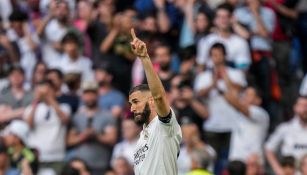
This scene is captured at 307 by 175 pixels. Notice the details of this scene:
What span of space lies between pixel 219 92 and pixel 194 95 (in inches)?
16.6

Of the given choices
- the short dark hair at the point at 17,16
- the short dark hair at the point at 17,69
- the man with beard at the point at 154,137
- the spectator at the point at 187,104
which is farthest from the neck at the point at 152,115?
the short dark hair at the point at 17,16

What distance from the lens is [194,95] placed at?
15.6m

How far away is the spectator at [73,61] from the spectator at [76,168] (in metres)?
2.39

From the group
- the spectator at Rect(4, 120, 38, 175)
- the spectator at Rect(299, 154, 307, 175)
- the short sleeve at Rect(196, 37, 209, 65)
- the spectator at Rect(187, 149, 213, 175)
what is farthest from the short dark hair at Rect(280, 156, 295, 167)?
the spectator at Rect(4, 120, 38, 175)

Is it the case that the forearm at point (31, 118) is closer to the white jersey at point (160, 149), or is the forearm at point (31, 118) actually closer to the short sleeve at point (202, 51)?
the short sleeve at point (202, 51)

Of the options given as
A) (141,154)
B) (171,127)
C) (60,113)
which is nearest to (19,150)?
(60,113)

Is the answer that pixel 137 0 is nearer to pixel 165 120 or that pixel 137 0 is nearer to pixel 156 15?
pixel 156 15

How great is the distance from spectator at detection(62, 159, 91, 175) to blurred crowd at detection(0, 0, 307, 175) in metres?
0.02

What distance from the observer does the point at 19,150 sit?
15.0 m

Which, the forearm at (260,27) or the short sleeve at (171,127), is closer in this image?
the short sleeve at (171,127)

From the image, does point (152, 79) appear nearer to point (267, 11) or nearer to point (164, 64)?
point (164, 64)

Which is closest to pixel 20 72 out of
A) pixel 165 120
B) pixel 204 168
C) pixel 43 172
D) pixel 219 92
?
pixel 43 172

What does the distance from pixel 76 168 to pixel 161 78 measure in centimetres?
230

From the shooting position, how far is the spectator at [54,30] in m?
17.3
